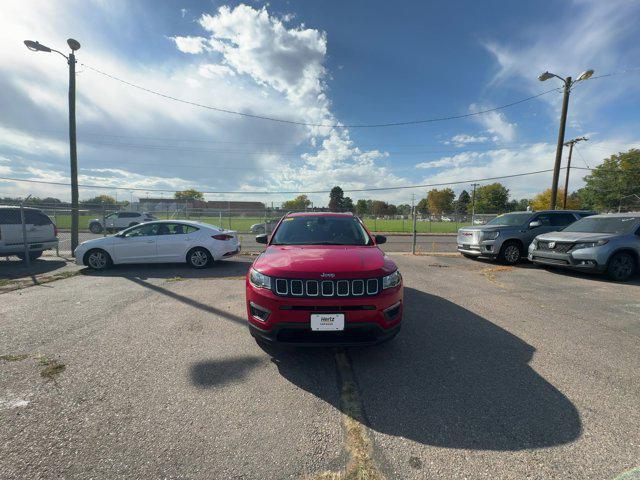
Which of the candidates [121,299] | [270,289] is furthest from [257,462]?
[121,299]

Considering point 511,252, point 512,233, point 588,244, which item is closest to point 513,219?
point 512,233

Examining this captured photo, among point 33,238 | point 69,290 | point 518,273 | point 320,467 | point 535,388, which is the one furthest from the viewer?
point 33,238

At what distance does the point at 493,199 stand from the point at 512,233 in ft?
340

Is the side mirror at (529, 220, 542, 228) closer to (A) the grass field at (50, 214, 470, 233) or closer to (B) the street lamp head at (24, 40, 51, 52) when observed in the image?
(B) the street lamp head at (24, 40, 51, 52)

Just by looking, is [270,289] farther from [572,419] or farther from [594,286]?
[594,286]

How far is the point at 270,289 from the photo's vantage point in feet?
9.22

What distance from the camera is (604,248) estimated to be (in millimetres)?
6551

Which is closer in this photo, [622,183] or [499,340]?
[499,340]

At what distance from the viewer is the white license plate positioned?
103 inches

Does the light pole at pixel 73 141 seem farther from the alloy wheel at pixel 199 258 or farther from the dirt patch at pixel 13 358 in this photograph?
the dirt patch at pixel 13 358

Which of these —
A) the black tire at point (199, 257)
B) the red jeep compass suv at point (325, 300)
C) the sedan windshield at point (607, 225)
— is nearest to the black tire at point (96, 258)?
the black tire at point (199, 257)

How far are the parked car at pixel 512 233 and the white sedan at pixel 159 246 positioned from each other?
7.90 m

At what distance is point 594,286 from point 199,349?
26.3ft

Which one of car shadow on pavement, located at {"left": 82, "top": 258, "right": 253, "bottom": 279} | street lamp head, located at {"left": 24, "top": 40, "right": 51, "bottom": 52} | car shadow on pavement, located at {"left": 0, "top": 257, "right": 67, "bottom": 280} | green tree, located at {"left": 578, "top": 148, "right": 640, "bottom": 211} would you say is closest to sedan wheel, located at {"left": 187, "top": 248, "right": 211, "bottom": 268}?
car shadow on pavement, located at {"left": 82, "top": 258, "right": 253, "bottom": 279}
